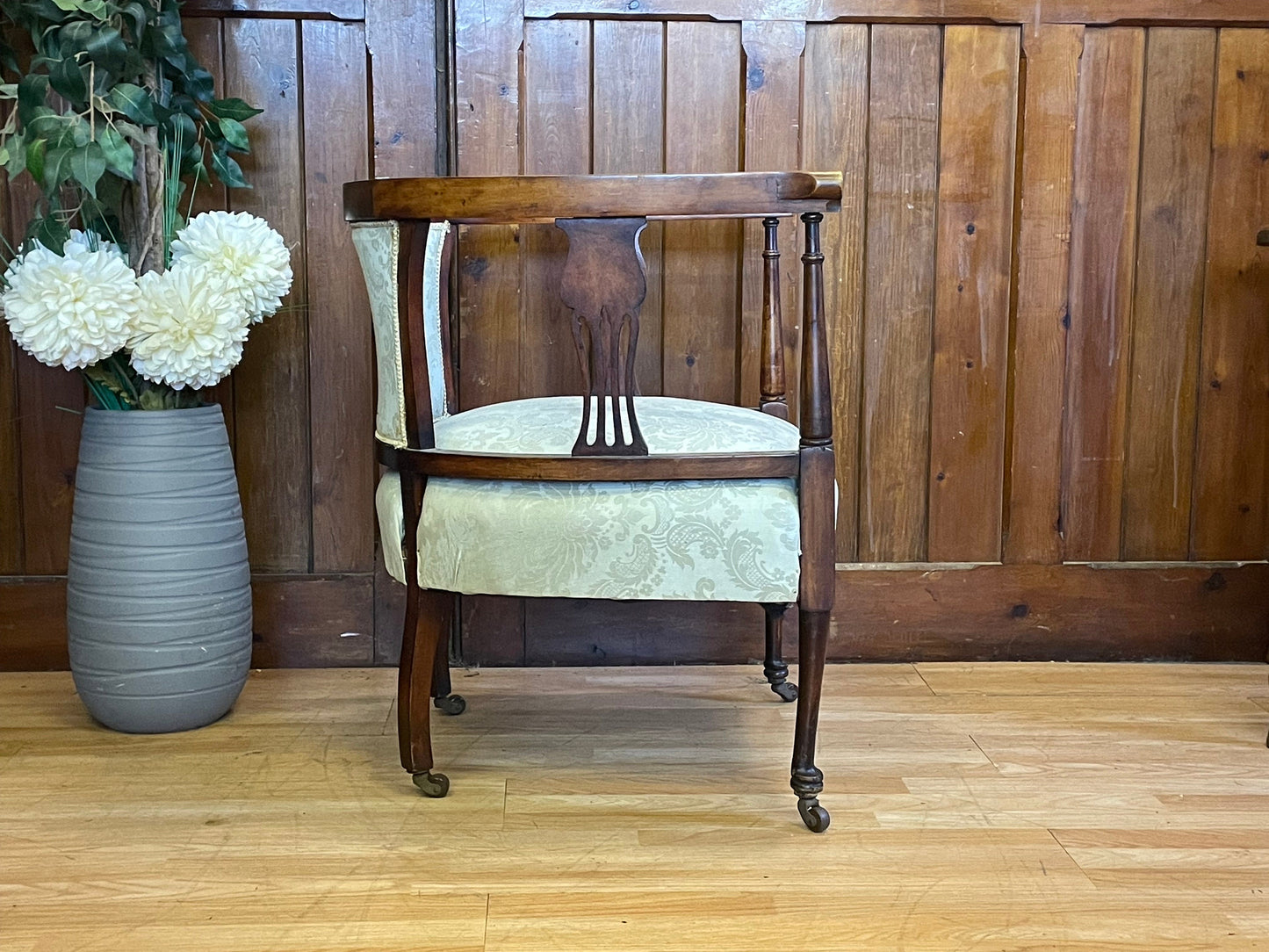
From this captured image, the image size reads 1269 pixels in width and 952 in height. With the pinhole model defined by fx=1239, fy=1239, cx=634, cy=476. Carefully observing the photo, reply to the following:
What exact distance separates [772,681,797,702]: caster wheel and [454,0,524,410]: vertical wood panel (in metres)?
0.66

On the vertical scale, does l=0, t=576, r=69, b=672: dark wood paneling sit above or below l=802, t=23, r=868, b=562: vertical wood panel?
below

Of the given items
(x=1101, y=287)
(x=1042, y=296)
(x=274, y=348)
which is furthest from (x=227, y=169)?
(x=1101, y=287)

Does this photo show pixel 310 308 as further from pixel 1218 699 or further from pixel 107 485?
pixel 1218 699

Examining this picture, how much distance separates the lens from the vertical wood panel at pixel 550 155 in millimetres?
2041

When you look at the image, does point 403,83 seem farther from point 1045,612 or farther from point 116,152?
point 1045,612

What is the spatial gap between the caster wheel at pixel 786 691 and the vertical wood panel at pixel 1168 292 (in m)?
0.69

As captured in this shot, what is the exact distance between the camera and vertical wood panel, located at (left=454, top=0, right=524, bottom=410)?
202cm

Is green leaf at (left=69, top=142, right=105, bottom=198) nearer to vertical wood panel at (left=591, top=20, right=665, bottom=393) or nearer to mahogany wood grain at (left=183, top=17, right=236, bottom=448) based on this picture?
mahogany wood grain at (left=183, top=17, right=236, bottom=448)

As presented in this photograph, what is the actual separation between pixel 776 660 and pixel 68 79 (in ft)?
4.38

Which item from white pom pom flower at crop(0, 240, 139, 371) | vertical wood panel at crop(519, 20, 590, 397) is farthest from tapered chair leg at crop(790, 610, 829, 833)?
white pom pom flower at crop(0, 240, 139, 371)

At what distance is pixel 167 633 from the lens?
177cm

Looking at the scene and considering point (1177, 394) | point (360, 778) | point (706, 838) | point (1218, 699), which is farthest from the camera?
point (1177, 394)

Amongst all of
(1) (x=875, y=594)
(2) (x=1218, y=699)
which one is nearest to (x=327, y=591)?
(1) (x=875, y=594)

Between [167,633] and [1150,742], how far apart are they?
4.68 feet
